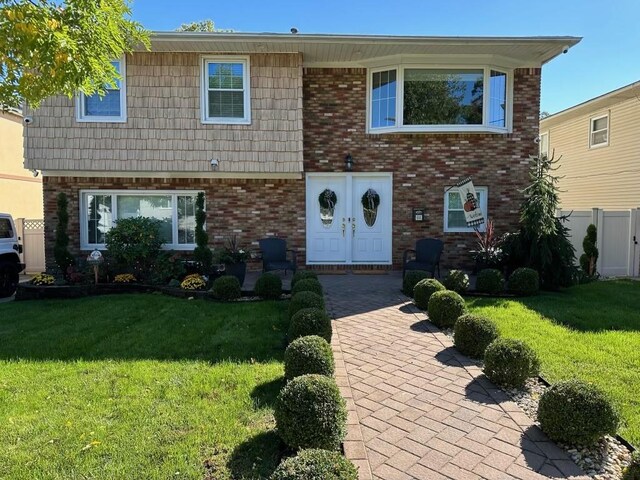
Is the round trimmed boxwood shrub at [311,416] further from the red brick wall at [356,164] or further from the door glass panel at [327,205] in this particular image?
the door glass panel at [327,205]

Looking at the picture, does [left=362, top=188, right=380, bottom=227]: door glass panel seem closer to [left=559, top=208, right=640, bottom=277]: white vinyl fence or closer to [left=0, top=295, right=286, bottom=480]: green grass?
[left=0, top=295, right=286, bottom=480]: green grass

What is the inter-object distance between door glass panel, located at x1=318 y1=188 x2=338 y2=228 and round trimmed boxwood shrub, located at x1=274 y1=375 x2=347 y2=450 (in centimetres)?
807

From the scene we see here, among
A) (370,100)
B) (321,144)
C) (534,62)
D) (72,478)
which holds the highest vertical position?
→ (534,62)

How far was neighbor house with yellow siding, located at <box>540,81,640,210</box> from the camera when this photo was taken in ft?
45.4

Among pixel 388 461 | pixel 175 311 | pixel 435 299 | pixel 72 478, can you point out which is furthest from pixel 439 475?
pixel 175 311

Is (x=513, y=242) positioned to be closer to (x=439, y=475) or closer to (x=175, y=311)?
(x=175, y=311)

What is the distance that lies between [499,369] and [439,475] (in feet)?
5.29

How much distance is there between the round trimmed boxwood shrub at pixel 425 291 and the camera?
22.6 feet

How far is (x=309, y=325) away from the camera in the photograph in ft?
15.2

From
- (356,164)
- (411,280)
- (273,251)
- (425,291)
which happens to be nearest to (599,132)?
(356,164)

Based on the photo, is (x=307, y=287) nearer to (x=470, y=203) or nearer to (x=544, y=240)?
(x=544, y=240)

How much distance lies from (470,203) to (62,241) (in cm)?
956

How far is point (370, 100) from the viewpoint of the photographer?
10758 millimetres

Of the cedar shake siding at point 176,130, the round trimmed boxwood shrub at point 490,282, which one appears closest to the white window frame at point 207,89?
the cedar shake siding at point 176,130
